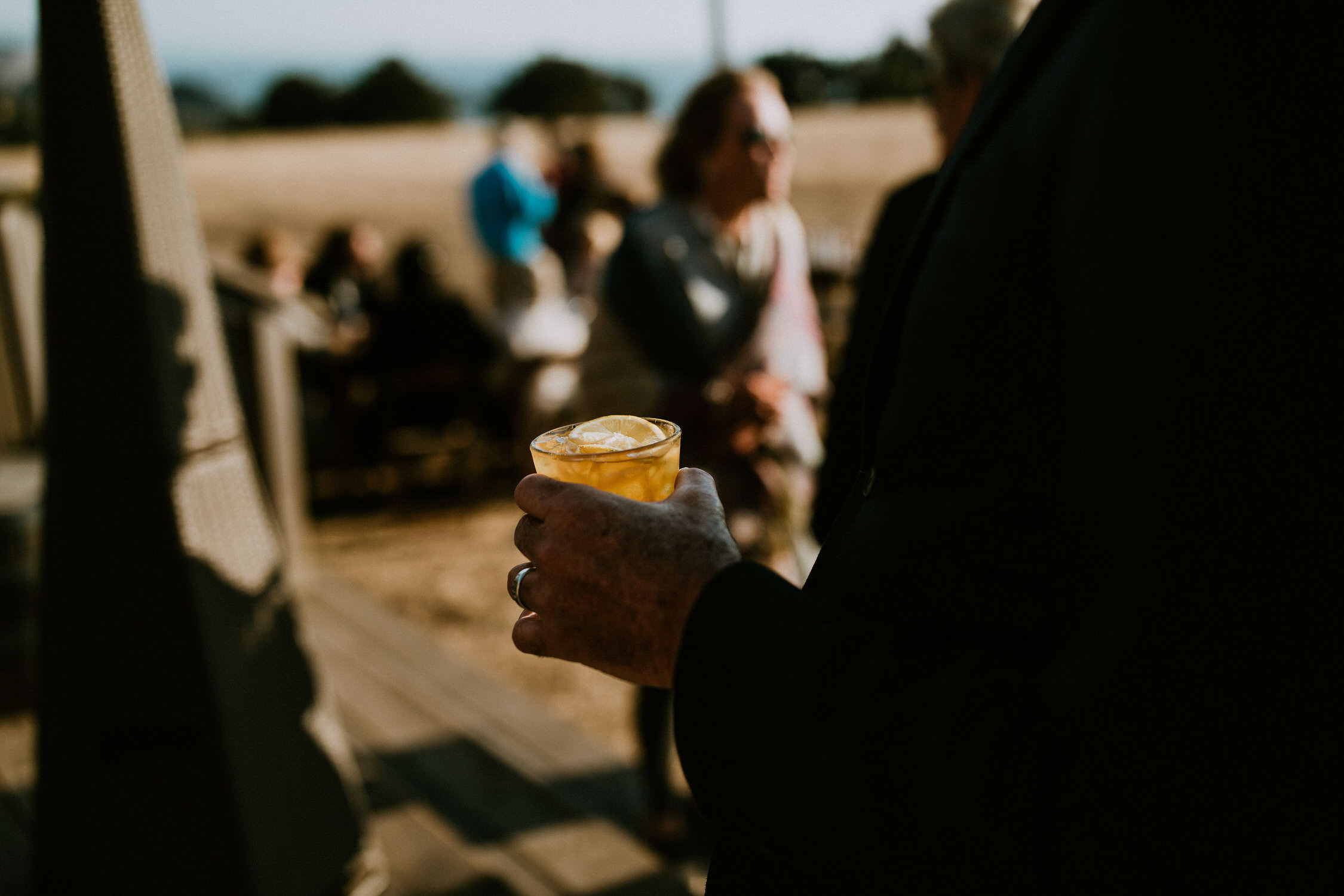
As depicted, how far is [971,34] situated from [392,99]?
47.3 meters

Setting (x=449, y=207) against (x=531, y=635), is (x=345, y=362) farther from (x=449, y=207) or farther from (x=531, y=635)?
(x=449, y=207)

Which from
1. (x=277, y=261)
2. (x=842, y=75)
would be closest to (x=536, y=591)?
(x=842, y=75)

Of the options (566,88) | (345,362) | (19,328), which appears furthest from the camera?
(566,88)

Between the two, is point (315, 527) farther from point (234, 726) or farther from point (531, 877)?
point (234, 726)

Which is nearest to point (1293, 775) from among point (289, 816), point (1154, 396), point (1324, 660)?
point (1324, 660)

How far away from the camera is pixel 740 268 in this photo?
9.70 feet

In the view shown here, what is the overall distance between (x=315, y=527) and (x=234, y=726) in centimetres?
457

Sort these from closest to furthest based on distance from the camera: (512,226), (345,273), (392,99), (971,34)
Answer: (971,34) < (512,226) < (345,273) < (392,99)

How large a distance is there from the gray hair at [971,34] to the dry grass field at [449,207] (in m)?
0.33

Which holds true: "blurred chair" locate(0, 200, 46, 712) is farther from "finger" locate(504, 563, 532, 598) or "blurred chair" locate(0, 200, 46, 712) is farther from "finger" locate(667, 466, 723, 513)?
"finger" locate(667, 466, 723, 513)

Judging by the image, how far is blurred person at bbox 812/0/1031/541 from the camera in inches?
78.3

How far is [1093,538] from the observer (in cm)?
63

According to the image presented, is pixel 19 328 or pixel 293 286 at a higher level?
pixel 19 328

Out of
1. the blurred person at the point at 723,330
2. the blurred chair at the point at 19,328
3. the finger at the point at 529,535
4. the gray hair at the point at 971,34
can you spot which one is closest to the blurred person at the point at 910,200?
the gray hair at the point at 971,34
